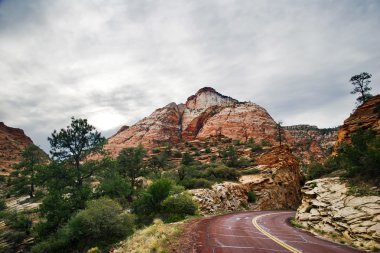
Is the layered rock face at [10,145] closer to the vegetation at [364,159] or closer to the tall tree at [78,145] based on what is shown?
the tall tree at [78,145]

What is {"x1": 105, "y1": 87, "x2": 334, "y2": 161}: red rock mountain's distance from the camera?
9712cm

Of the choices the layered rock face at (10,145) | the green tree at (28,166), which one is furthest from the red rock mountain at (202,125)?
the green tree at (28,166)

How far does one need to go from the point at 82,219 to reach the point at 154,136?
91433mm

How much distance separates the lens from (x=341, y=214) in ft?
47.0

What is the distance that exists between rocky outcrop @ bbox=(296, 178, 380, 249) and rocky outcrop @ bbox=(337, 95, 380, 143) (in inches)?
1126

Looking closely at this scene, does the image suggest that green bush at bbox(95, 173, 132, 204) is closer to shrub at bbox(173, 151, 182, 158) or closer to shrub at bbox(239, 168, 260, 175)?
shrub at bbox(239, 168, 260, 175)

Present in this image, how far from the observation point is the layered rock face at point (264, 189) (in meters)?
32.3

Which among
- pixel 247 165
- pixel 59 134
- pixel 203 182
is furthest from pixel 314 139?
pixel 59 134

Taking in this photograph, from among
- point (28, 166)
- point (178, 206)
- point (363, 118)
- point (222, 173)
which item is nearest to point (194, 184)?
point (222, 173)

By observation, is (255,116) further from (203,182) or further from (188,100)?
(203,182)

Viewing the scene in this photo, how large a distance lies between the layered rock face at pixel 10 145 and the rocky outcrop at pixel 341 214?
253ft

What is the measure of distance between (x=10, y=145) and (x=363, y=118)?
366ft

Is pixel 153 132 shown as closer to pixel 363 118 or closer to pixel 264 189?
pixel 264 189

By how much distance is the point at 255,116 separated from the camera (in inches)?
4001
